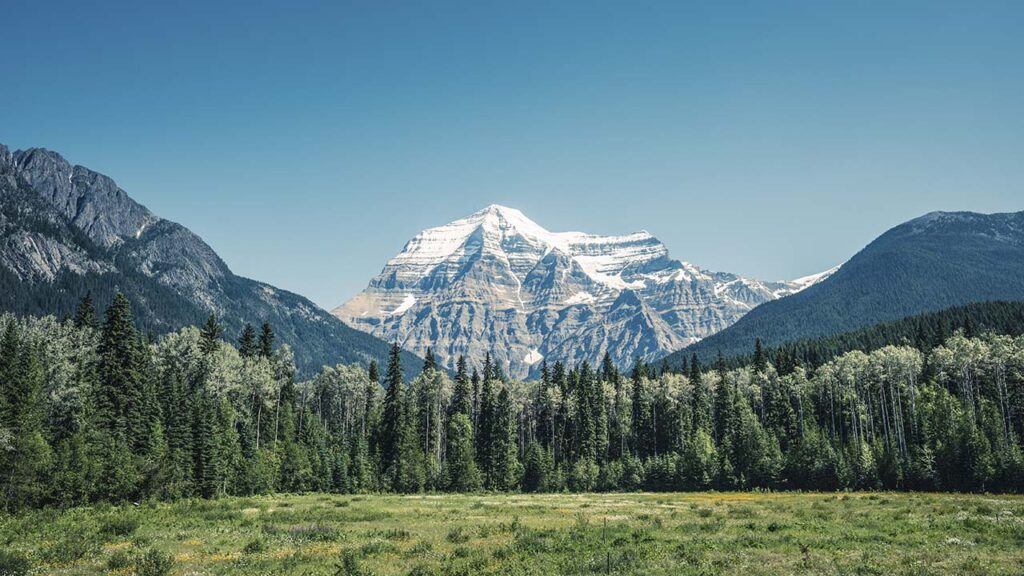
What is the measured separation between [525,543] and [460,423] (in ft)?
280

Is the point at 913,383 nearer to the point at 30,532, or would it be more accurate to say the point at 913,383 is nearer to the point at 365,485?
the point at 365,485

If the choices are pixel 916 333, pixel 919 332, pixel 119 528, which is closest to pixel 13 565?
pixel 119 528

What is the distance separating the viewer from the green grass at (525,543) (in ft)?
97.6

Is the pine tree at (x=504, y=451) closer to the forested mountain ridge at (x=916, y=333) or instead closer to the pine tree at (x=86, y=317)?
the forested mountain ridge at (x=916, y=333)

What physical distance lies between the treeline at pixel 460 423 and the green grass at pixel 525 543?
1839 centimetres

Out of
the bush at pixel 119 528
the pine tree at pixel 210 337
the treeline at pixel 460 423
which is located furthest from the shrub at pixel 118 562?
the pine tree at pixel 210 337

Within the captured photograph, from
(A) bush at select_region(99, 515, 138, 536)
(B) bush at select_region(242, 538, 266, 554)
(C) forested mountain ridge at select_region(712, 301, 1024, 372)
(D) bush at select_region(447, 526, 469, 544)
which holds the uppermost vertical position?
(C) forested mountain ridge at select_region(712, 301, 1024, 372)

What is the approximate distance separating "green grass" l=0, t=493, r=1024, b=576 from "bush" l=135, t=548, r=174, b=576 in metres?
0.07

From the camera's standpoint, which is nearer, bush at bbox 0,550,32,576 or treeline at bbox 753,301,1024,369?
bush at bbox 0,550,32,576

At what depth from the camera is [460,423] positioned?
4801 inches

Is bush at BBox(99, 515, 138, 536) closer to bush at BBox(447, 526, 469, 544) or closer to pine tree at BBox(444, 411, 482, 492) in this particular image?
bush at BBox(447, 526, 469, 544)

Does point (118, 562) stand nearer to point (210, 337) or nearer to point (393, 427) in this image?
point (210, 337)

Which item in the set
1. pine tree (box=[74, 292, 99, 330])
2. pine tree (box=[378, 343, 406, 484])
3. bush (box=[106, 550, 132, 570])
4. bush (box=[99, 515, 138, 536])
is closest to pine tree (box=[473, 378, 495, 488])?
pine tree (box=[378, 343, 406, 484])

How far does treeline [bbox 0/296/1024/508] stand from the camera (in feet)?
232
